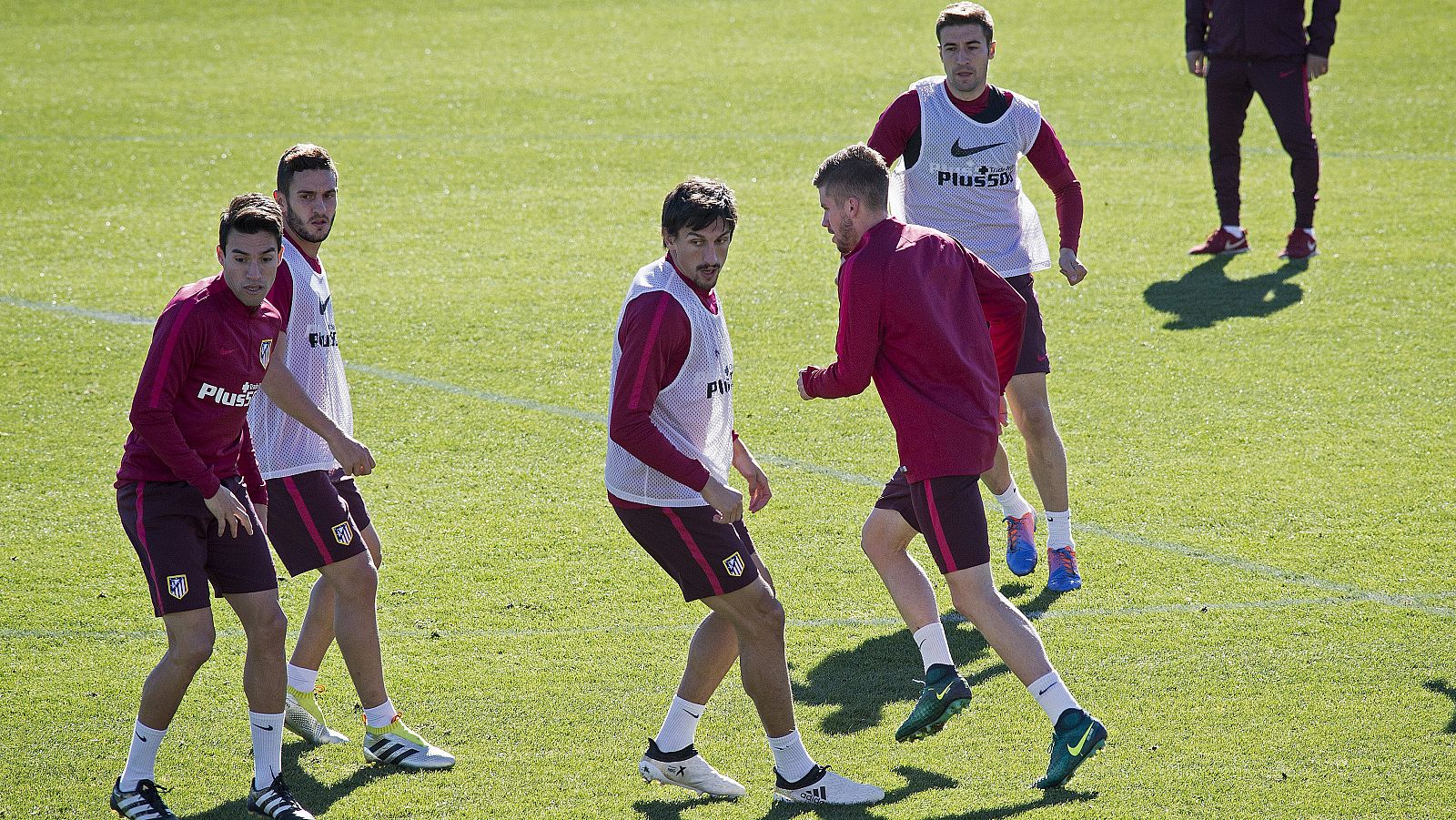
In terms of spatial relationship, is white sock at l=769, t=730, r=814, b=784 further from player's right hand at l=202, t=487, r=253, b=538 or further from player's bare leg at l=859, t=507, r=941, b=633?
player's right hand at l=202, t=487, r=253, b=538

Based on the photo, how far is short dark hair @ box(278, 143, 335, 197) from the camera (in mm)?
5145

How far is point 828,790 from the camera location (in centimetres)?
462

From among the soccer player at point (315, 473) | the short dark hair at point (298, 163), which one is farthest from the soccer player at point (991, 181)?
the soccer player at point (315, 473)

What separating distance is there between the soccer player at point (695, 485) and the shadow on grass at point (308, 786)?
914mm

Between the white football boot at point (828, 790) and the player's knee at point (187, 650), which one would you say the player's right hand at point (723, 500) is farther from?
the player's knee at point (187, 650)

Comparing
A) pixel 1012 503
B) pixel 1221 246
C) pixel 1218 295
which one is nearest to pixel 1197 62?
pixel 1221 246

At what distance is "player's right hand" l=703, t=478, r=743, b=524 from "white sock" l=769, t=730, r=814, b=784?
785 mm

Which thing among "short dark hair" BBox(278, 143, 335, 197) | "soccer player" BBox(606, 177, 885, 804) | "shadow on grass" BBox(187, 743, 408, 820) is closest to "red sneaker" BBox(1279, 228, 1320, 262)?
"soccer player" BBox(606, 177, 885, 804)

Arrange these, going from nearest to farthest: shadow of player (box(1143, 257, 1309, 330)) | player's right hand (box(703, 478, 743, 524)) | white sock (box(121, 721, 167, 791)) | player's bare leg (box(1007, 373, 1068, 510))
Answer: player's right hand (box(703, 478, 743, 524)) < white sock (box(121, 721, 167, 791)) < player's bare leg (box(1007, 373, 1068, 510)) < shadow of player (box(1143, 257, 1309, 330))

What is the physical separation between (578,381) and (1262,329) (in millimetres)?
4528

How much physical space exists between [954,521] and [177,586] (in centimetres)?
246

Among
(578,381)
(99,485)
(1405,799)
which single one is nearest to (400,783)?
(1405,799)

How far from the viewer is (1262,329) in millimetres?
9758

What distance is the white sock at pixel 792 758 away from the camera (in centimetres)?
465
